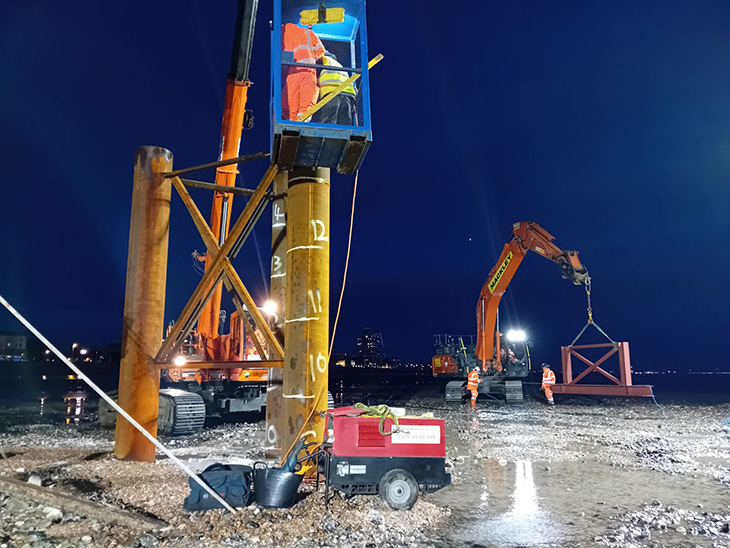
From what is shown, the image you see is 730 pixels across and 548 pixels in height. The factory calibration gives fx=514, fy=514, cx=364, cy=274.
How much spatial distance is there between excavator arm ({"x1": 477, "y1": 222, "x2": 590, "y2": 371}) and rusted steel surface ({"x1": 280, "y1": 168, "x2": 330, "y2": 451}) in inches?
568

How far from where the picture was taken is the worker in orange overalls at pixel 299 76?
19.8 feet

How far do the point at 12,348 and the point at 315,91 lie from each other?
169 m

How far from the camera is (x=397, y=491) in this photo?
229 inches

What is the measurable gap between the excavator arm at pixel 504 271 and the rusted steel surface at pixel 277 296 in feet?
46.5

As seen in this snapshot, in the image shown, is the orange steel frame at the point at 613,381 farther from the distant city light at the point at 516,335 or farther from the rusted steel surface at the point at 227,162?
the rusted steel surface at the point at 227,162

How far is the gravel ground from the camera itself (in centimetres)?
479

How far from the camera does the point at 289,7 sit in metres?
6.39

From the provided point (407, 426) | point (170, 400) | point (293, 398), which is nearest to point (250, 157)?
point (293, 398)

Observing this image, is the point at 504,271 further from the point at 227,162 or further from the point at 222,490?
the point at 222,490

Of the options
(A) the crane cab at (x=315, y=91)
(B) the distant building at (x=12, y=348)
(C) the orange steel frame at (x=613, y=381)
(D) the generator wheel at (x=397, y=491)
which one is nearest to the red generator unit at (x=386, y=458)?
(D) the generator wheel at (x=397, y=491)

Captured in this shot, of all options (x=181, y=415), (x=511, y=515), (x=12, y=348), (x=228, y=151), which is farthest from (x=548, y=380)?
(x=12, y=348)

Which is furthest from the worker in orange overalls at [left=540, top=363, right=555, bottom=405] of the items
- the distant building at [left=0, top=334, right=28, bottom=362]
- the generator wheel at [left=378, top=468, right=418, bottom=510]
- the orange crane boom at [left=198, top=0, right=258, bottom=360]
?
the distant building at [left=0, top=334, right=28, bottom=362]

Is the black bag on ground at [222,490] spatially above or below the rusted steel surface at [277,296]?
below

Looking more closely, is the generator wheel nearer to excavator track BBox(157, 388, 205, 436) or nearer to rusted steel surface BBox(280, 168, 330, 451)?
rusted steel surface BBox(280, 168, 330, 451)
